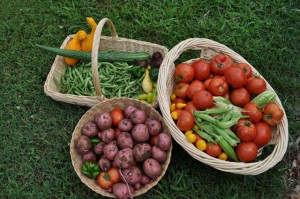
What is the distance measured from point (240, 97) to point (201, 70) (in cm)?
44

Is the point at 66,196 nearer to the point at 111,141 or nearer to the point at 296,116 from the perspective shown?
the point at 111,141

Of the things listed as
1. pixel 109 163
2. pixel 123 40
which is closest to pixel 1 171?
pixel 109 163

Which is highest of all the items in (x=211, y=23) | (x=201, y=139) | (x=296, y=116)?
(x=211, y=23)

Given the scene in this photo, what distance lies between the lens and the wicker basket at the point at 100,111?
320 centimetres

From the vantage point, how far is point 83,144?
3.28 m

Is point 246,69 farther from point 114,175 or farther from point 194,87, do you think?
point 114,175

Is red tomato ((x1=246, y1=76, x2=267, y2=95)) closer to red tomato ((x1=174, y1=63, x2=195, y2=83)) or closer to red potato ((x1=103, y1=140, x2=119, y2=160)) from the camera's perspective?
red tomato ((x1=174, y1=63, x2=195, y2=83))

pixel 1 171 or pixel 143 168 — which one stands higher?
pixel 143 168

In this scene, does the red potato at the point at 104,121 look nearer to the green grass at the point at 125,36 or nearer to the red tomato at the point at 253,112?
the green grass at the point at 125,36

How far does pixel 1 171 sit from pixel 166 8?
2614 millimetres

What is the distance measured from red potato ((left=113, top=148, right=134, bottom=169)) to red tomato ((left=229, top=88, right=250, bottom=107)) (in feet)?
3.36

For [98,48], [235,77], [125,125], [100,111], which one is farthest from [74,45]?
[235,77]

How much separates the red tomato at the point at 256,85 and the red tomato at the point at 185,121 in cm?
61

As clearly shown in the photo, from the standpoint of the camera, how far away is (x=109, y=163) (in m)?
3.23
